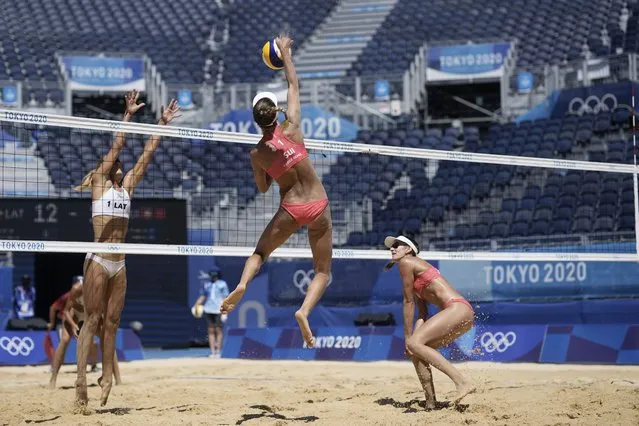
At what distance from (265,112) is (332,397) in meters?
3.15

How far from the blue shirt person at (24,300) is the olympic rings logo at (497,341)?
29.1 ft

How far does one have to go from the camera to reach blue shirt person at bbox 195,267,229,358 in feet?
56.1

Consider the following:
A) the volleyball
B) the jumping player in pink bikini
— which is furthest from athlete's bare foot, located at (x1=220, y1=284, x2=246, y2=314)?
the volleyball

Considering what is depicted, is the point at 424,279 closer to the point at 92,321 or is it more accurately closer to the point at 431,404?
the point at 431,404

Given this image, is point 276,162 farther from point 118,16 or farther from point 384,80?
point 118,16

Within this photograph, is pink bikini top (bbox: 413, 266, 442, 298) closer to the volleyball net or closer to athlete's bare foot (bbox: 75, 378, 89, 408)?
athlete's bare foot (bbox: 75, 378, 89, 408)

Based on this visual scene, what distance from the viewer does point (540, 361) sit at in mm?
13344

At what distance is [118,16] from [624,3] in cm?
1602

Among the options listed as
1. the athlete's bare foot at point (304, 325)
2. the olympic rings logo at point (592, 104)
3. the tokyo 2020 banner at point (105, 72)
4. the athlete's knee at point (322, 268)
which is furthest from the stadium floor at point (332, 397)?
the tokyo 2020 banner at point (105, 72)

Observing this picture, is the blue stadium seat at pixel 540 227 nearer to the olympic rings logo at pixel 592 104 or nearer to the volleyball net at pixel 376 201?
the volleyball net at pixel 376 201

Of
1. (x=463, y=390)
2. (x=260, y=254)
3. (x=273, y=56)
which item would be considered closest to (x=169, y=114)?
(x=273, y=56)

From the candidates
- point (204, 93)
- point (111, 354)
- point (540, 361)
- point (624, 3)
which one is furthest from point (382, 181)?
point (111, 354)

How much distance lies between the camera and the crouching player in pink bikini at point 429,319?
747cm

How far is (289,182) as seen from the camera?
7.24 meters
